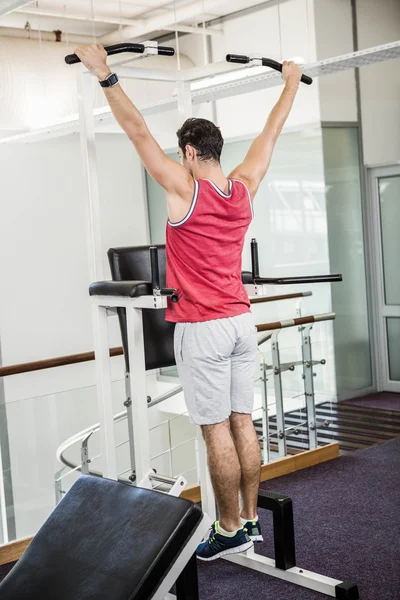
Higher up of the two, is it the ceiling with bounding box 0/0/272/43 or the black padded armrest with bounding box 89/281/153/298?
the ceiling with bounding box 0/0/272/43

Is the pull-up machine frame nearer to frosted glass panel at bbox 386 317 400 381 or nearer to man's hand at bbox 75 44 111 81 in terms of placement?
man's hand at bbox 75 44 111 81

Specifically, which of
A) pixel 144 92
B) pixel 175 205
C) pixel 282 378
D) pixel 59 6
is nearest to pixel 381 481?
pixel 282 378

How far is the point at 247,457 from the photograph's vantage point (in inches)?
109

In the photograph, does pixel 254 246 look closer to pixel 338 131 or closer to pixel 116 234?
pixel 338 131

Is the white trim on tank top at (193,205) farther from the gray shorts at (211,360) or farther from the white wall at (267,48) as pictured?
the white wall at (267,48)

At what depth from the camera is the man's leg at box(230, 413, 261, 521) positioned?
277 centimetres

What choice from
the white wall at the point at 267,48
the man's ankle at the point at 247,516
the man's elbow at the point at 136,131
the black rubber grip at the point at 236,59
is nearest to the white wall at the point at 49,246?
the white wall at the point at 267,48

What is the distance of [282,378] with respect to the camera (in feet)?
15.4

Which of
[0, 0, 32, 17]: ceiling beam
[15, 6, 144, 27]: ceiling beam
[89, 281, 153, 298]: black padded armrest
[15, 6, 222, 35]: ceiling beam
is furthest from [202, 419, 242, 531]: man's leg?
[15, 6, 222, 35]: ceiling beam

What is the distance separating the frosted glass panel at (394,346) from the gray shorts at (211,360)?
15.8 ft

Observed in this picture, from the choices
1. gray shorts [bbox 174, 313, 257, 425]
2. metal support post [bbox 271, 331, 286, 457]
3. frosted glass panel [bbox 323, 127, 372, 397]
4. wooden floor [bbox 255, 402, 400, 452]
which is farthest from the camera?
frosted glass panel [bbox 323, 127, 372, 397]

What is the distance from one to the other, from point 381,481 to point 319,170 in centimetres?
362

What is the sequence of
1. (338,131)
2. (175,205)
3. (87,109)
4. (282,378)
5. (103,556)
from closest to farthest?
(103,556) < (175,205) < (87,109) < (282,378) < (338,131)

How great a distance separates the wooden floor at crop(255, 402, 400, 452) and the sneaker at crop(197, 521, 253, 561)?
177 centimetres
